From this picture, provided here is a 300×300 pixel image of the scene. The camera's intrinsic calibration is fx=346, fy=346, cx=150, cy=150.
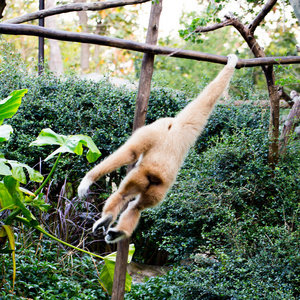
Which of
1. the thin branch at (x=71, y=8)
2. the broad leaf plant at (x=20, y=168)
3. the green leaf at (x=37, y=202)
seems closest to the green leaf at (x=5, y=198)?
the broad leaf plant at (x=20, y=168)

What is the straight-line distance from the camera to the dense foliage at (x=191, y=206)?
14.2 feet

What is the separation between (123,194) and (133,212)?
0.57ft

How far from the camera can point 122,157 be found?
2.58m

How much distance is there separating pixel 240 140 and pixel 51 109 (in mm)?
3620

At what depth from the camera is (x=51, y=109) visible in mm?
6664

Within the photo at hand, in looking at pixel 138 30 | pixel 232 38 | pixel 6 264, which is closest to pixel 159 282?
pixel 6 264

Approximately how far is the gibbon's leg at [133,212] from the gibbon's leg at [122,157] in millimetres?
302

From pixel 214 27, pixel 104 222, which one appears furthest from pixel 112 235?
pixel 214 27

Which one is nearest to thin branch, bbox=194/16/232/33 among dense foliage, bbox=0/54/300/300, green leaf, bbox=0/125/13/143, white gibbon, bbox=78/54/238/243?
dense foliage, bbox=0/54/300/300

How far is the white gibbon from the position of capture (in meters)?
2.59

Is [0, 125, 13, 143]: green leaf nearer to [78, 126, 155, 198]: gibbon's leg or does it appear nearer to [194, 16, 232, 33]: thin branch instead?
[78, 126, 155, 198]: gibbon's leg

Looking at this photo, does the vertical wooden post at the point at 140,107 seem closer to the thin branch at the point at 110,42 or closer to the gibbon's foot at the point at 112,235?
the thin branch at the point at 110,42

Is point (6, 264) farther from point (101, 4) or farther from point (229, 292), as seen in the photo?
point (101, 4)

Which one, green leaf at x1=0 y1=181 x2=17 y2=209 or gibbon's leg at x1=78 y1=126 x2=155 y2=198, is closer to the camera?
gibbon's leg at x1=78 y1=126 x2=155 y2=198
